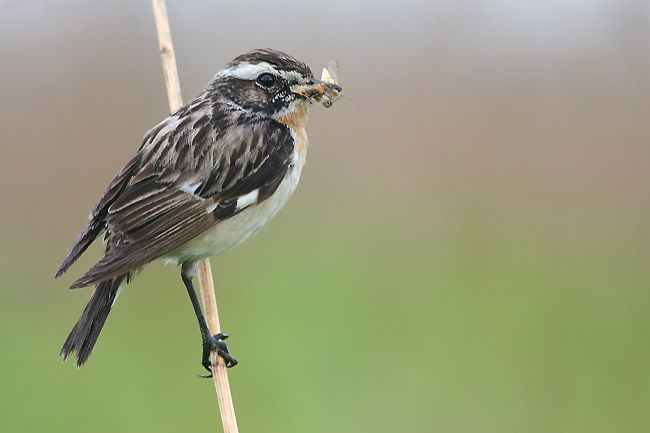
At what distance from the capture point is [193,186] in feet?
16.5

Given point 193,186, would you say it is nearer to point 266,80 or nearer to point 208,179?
point 208,179

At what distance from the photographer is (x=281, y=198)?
206 inches

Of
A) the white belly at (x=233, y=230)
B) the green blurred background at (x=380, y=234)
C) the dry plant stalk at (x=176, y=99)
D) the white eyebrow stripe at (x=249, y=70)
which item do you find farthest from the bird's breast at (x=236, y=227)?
the green blurred background at (x=380, y=234)

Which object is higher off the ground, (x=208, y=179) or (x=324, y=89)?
(x=324, y=89)

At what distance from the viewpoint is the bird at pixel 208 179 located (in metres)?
4.83

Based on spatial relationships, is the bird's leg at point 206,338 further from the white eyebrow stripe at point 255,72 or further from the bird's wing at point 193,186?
the white eyebrow stripe at point 255,72

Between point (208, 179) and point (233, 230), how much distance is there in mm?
279

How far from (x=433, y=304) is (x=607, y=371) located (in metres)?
1.59

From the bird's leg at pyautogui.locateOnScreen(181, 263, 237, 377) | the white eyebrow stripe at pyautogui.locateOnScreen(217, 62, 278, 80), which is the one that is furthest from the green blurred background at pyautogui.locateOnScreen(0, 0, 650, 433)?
the white eyebrow stripe at pyautogui.locateOnScreen(217, 62, 278, 80)

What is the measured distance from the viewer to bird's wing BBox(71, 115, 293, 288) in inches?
190

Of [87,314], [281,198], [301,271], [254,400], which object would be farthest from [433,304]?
[87,314]


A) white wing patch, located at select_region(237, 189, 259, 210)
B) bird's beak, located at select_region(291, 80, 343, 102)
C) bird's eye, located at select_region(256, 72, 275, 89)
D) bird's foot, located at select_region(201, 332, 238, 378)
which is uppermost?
bird's eye, located at select_region(256, 72, 275, 89)

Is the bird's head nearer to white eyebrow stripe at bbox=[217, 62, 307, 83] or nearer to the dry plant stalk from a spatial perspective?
white eyebrow stripe at bbox=[217, 62, 307, 83]

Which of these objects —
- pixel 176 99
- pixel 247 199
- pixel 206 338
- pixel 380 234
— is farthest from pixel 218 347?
pixel 380 234
